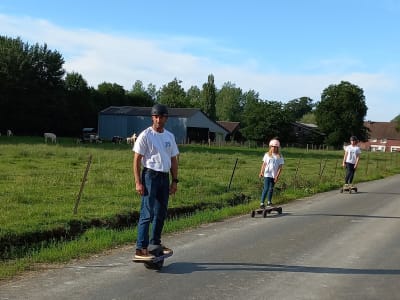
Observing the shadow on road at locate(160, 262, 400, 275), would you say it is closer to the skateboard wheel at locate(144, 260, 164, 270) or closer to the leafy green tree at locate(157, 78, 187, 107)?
the skateboard wheel at locate(144, 260, 164, 270)

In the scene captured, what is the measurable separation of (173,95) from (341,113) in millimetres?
40470

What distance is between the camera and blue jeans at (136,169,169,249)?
7066mm

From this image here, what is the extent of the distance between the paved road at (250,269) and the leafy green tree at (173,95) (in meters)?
110

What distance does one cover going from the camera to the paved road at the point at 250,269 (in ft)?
20.1

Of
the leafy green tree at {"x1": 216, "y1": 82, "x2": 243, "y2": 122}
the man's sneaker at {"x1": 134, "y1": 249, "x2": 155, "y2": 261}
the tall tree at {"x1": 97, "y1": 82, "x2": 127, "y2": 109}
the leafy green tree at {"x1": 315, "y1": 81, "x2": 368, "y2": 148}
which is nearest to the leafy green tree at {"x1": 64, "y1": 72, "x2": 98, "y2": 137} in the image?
the tall tree at {"x1": 97, "y1": 82, "x2": 127, "y2": 109}

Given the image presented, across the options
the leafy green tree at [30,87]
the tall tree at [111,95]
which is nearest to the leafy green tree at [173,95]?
the tall tree at [111,95]

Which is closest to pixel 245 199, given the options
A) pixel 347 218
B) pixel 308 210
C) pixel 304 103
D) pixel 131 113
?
pixel 308 210

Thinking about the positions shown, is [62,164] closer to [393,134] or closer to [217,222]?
[217,222]

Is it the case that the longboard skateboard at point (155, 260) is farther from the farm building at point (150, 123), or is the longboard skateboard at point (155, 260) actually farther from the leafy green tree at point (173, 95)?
the leafy green tree at point (173, 95)

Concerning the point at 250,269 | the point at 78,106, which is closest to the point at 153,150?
the point at 250,269

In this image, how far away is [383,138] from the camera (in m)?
138

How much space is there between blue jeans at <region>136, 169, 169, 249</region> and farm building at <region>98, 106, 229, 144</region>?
75.8 m

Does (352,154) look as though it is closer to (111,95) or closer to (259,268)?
(259,268)

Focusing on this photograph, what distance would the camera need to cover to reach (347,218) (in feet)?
42.4
